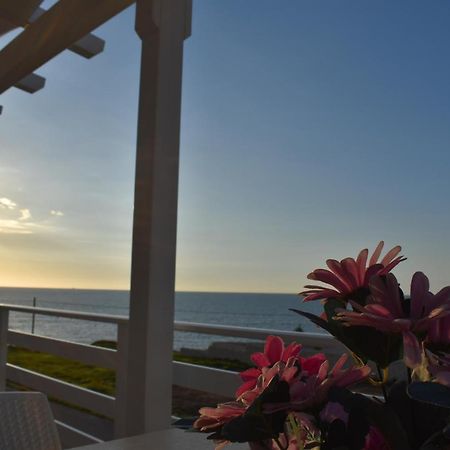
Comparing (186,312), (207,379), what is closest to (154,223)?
(207,379)

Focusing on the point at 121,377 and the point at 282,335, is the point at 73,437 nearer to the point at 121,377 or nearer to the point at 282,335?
the point at 121,377

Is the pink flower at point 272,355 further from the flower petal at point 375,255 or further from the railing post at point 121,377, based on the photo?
the railing post at point 121,377

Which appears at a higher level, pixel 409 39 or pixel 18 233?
pixel 409 39

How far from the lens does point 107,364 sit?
3.06 m

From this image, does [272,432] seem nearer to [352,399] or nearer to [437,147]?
[352,399]

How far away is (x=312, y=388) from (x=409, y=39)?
40.3 feet

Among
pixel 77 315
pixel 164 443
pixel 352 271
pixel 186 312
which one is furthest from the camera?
pixel 186 312

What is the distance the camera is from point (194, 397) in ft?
18.3

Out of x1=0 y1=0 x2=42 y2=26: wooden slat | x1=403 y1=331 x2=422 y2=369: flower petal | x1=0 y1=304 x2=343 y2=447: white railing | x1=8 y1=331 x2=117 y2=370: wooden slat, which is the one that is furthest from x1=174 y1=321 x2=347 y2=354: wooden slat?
x1=0 y1=0 x2=42 y2=26: wooden slat

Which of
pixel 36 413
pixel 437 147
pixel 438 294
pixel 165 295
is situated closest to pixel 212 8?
pixel 165 295

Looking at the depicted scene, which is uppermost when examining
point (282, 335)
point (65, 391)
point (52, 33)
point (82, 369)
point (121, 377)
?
point (52, 33)

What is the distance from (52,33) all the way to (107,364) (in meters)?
1.65

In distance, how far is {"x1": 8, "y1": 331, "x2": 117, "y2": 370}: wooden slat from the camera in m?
3.07

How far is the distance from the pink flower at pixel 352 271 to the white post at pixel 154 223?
151 cm
